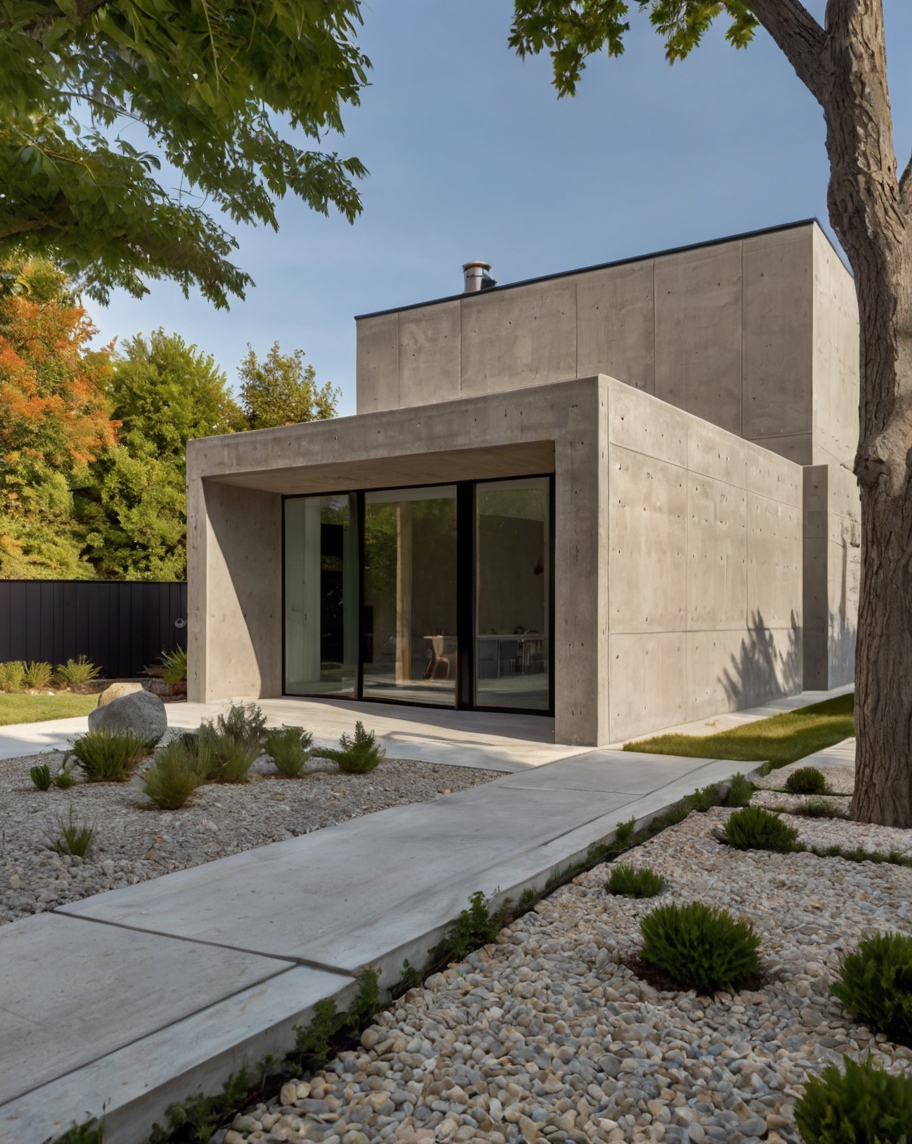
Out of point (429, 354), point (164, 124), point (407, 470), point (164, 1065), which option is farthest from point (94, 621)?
point (164, 1065)

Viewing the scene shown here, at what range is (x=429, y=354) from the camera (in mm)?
18406

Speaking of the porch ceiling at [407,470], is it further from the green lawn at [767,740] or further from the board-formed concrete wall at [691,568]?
the green lawn at [767,740]

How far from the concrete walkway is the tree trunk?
139cm

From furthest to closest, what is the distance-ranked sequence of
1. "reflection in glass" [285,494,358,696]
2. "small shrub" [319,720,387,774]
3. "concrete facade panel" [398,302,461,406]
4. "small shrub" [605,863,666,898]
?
"concrete facade panel" [398,302,461,406] → "reflection in glass" [285,494,358,696] → "small shrub" [319,720,387,774] → "small shrub" [605,863,666,898]

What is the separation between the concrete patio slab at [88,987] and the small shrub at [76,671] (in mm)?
12185

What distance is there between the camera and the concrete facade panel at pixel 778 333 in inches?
571

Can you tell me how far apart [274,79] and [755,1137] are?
200 inches

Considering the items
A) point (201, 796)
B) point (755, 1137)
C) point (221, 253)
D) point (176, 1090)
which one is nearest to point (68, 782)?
point (201, 796)

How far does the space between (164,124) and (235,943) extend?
292 inches

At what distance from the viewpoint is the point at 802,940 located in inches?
138

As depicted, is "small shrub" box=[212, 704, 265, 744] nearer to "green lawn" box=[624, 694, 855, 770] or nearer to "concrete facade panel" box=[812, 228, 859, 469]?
"green lawn" box=[624, 694, 855, 770]

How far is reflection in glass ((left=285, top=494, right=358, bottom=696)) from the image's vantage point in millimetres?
12898

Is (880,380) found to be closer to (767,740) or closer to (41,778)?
(767,740)

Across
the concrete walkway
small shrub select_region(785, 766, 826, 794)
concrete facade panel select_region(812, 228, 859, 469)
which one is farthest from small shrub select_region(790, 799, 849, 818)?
concrete facade panel select_region(812, 228, 859, 469)
